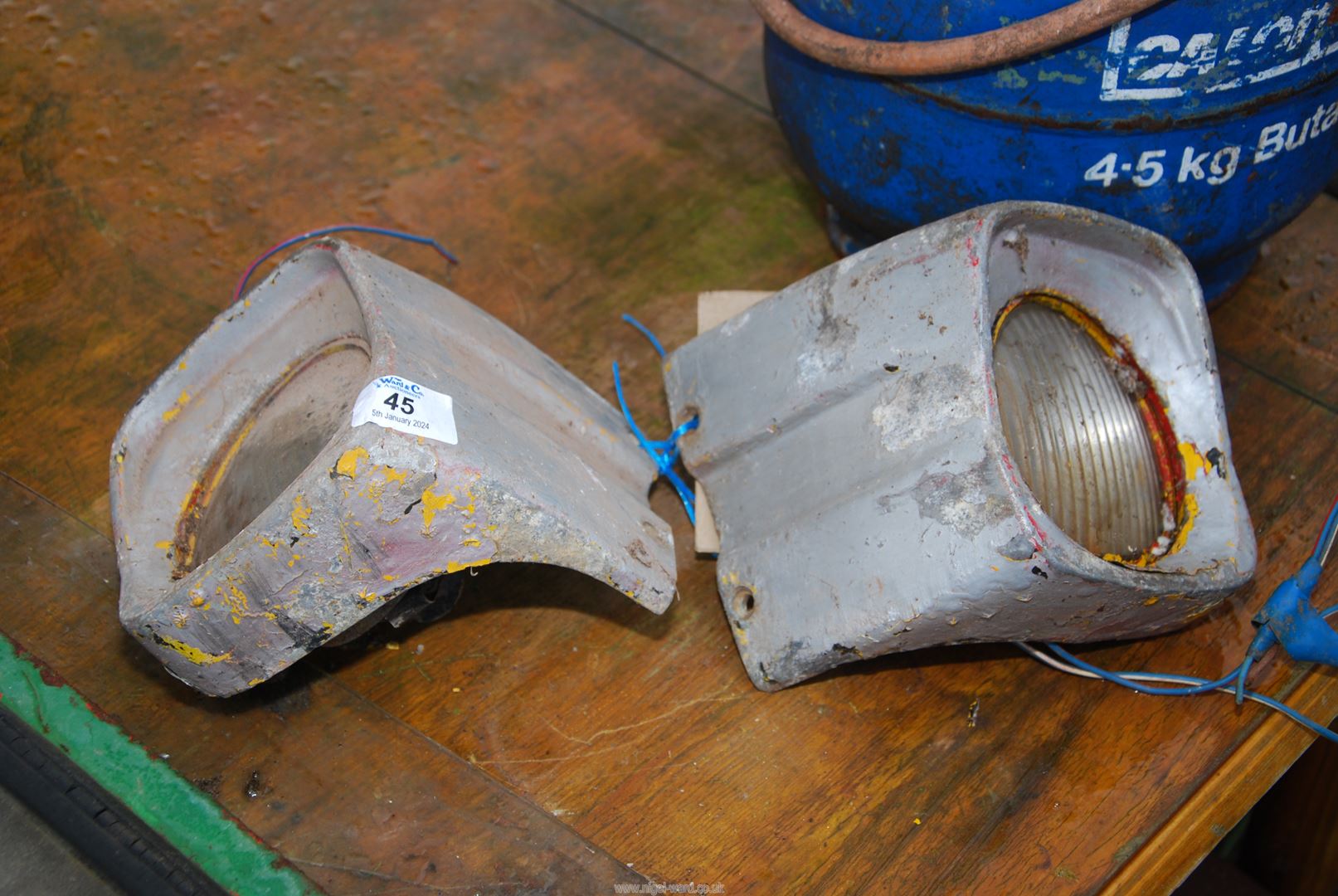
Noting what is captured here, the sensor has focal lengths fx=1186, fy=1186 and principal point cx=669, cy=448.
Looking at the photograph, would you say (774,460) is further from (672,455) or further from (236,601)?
(236,601)

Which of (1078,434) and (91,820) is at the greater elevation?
(1078,434)

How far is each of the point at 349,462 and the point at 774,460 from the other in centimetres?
71

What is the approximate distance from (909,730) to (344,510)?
932 millimetres

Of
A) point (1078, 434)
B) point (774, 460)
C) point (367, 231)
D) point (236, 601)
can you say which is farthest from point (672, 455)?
point (367, 231)

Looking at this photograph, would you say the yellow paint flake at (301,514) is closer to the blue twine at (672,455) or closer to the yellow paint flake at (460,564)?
the yellow paint flake at (460,564)

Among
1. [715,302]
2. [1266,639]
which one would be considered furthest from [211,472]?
[1266,639]

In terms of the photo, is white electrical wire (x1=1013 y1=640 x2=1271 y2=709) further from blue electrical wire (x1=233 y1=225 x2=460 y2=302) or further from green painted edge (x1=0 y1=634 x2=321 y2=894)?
blue electrical wire (x1=233 y1=225 x2=460 y2=302)

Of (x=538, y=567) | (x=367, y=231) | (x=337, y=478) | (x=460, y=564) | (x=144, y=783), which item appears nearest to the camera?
(x=337, y=478)

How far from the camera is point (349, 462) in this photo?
59.9 inches

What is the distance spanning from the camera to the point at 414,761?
179cm

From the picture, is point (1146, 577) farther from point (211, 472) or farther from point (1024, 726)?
point (211, 472)

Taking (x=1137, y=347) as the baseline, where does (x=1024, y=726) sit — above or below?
below

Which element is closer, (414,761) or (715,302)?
(414,761)

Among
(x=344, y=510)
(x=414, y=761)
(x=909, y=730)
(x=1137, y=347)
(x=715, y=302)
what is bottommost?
(x=414, y=761)
